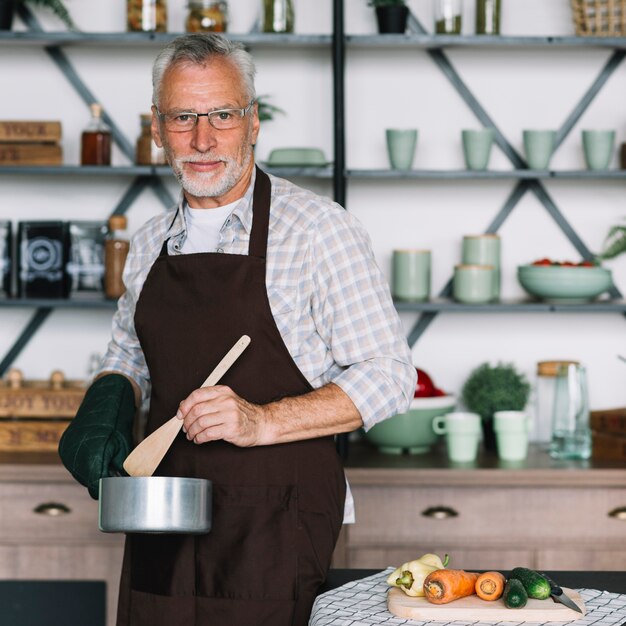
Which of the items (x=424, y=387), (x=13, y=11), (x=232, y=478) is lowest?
(x=424, y=387)

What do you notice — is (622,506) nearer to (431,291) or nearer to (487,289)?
(487,289)

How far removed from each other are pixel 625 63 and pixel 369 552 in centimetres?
183

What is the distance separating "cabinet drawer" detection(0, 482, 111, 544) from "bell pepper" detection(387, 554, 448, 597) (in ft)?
5.34

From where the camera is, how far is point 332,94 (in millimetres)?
3516

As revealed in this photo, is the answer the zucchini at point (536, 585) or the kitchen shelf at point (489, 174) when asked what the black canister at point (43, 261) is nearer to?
the kitchen shelf at point (489, 174)

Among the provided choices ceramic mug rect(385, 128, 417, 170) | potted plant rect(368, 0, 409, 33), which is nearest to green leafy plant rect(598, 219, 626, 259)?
ceramic mug rect(385, 128, 417, 170)

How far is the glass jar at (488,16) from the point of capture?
3268 millimetres

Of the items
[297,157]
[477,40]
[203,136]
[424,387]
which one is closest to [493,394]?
[424,387]

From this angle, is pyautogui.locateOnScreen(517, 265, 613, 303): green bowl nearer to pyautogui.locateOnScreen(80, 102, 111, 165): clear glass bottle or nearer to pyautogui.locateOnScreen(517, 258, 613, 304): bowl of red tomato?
pyautogui.locateOnScreen(517, 258, 613, 304): bowl of red tomato

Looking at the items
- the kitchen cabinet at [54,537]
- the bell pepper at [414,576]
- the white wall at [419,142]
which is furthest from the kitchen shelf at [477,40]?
the bell pepper at [414,576]

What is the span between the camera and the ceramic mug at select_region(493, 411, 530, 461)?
3.10 m

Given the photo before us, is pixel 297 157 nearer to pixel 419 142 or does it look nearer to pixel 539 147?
pixel 419 142

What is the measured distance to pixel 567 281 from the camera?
10.7ft

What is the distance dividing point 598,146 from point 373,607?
7.19ft
